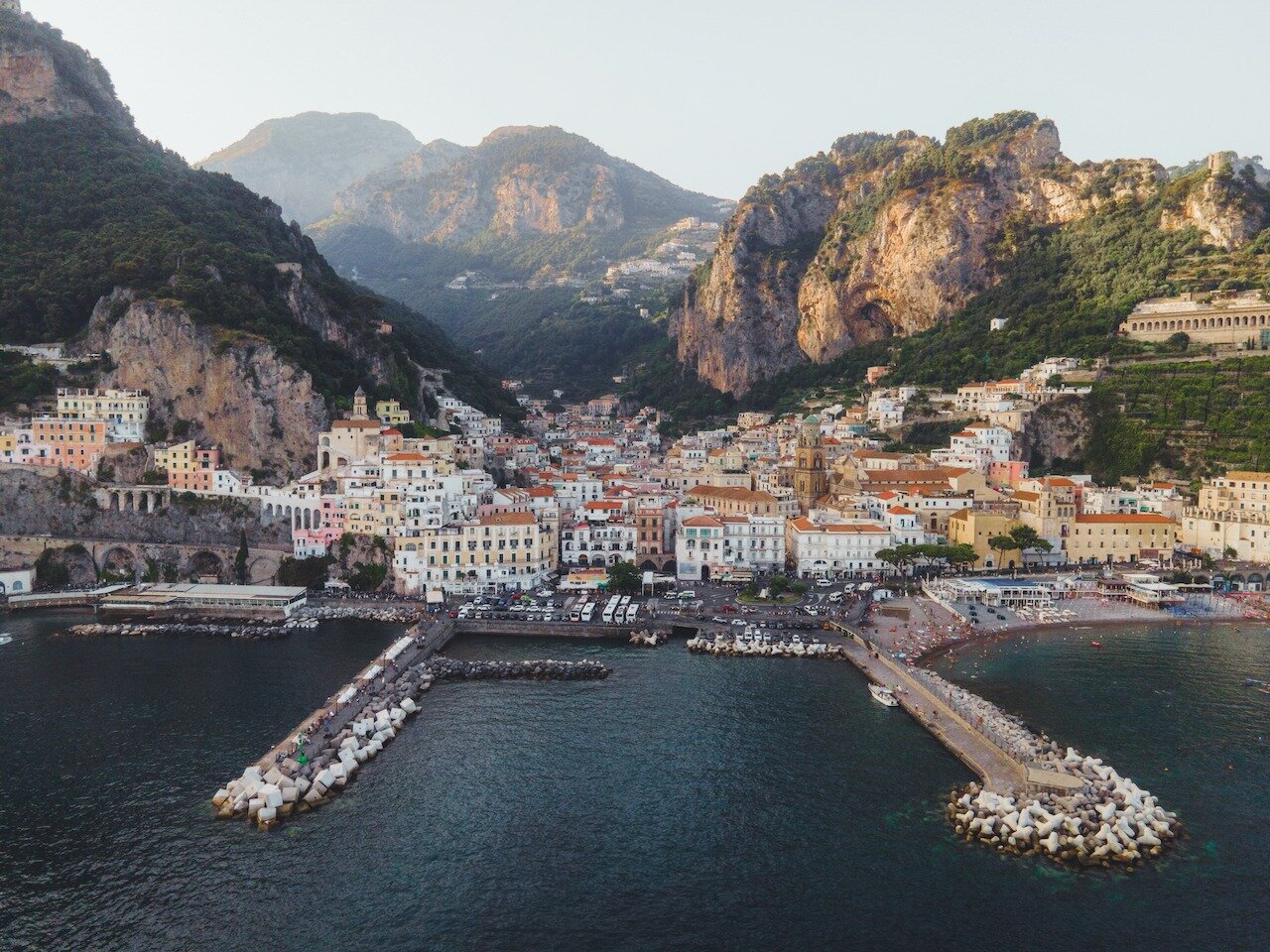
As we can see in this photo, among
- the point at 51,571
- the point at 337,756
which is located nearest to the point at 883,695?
the point at 337,756

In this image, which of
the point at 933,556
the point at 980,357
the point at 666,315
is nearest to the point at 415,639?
the point at 933,556

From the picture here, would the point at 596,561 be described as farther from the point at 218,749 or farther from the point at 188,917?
the point at 188,917

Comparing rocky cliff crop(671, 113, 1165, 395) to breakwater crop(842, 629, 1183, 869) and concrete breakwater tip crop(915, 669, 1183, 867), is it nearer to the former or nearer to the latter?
breakwater crop(842, 629, 1183, 869)

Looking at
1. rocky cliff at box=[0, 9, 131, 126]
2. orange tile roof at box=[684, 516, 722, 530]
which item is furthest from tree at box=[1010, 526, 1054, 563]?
rocky cliff at box=[0, 9, 131, 126]

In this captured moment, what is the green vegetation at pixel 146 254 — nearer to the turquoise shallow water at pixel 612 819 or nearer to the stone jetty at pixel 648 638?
the stone jetty at pixel 648 638

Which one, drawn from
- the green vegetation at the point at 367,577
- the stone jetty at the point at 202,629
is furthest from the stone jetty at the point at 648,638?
the green vegetation at the point at 367,577

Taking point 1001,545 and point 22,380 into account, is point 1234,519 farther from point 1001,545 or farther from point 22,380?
point 22,380
